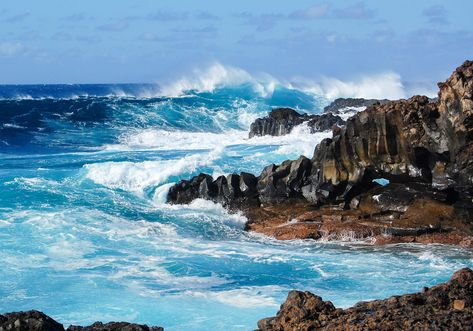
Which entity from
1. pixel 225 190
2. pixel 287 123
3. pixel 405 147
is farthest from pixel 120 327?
pixel 287 123

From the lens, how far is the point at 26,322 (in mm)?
6473

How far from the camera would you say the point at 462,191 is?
15.7 metres

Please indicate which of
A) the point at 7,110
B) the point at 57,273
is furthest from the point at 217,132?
the point at 57,273

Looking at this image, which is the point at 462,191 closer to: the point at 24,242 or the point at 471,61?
the point at 471,61

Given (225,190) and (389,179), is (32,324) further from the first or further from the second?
(225,190)

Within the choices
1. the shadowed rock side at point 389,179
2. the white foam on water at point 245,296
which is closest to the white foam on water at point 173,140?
the shadowed rock side at point 389,179

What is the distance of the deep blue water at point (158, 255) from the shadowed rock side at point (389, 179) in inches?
24.6

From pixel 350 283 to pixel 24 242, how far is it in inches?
292

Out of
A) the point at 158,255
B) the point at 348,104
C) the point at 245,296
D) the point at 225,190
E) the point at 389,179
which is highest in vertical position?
the point at 348,104

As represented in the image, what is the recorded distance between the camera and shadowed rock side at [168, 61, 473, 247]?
15523mm

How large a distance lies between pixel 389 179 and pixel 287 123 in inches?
757

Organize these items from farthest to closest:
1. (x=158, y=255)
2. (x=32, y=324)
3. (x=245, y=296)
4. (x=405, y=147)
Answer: (x=405, y=147), (x=158, y=255), (x=245, y=296), (x=32, y=324)

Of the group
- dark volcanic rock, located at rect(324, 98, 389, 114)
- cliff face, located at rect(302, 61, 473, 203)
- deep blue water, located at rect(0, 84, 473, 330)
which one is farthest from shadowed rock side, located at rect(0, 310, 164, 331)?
dark volcanic rock, located at rect(324, 98, 389, 114)

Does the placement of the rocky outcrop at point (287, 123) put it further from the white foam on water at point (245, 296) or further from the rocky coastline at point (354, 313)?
the rocky coastline at point (354, 313)
